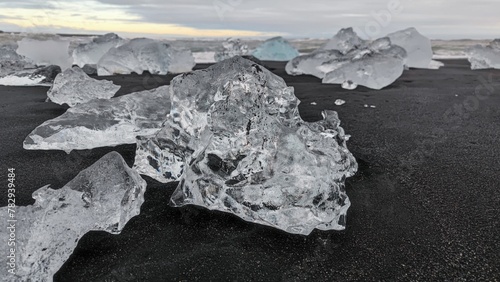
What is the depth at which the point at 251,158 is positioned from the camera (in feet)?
6.14

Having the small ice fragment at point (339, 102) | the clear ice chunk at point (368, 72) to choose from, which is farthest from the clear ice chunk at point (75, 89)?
the clear ice chunk at point (368, 72)

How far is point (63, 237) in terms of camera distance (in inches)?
60.9

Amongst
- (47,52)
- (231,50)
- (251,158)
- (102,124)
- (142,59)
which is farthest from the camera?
(231,50)

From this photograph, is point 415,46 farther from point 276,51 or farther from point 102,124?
point 102,124

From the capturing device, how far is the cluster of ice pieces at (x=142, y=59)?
6984 millimetres

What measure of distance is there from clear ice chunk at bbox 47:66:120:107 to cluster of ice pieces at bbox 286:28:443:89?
3.53 m

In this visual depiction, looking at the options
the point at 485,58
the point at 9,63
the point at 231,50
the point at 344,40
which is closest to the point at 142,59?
the point at 9,63

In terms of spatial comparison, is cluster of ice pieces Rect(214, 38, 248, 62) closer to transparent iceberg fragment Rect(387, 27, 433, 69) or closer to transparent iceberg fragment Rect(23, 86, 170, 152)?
transparent iceberg fragment Rect(387, 27, 433, 69)

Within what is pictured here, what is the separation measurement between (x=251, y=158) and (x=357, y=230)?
2.07 feet

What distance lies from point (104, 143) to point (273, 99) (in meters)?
1.46

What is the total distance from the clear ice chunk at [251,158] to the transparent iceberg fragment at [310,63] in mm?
5291

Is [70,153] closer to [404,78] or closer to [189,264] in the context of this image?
[189,264]

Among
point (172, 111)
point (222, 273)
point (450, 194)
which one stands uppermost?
point (172, 111)

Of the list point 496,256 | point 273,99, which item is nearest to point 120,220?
point 273,99
